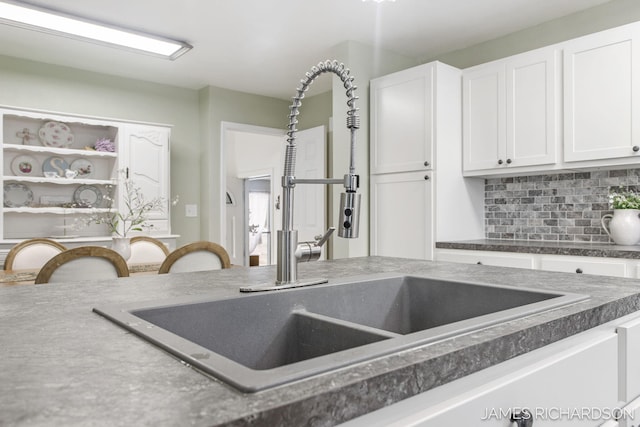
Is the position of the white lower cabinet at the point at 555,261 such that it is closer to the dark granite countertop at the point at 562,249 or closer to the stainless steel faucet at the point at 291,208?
the dark granite countertop at the point at 562,249

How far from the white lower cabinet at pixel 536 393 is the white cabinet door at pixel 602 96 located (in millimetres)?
2105

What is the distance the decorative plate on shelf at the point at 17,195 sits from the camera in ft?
12.6

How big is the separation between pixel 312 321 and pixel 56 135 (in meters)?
4.02

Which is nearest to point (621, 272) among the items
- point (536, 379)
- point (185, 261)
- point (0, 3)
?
point (536, 379)

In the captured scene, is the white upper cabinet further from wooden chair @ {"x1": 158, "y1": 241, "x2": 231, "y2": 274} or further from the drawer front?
wooden chair @ {"x1": 158, "y1": 241, "x2": 231, "y2": 274}

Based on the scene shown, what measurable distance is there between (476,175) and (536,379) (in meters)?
2.83

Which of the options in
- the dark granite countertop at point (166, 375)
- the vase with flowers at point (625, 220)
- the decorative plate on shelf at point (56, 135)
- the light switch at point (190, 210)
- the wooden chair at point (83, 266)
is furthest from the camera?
the light switch at point (190, 210)

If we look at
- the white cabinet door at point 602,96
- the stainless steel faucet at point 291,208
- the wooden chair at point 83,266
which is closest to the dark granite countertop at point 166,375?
the stainless steel faucet at point 291,208

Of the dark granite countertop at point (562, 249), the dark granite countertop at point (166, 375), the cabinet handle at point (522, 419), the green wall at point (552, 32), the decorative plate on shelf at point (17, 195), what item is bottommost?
the cabinet handle at point (522, 419)

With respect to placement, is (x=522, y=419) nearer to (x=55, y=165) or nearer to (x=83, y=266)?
(x=83, y=266)

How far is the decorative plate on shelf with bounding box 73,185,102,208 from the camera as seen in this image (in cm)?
417

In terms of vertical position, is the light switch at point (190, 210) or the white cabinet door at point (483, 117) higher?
the white cabinet door at point (483, 117)

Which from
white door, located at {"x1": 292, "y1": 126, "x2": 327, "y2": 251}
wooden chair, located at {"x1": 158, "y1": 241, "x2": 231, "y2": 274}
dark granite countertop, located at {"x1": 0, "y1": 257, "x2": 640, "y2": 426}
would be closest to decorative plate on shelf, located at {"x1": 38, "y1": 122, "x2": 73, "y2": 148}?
white door, located at {"x1": 292, "y1": 126, "x2": 327, "y2": 251}

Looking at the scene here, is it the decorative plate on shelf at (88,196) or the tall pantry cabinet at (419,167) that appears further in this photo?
the decorative plate on shelf at (88,196)
